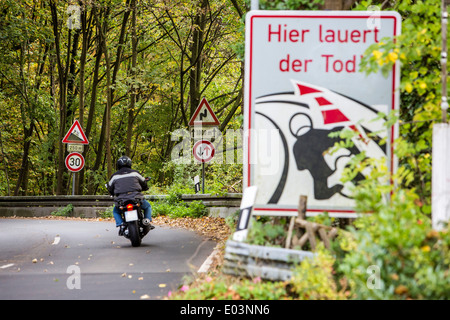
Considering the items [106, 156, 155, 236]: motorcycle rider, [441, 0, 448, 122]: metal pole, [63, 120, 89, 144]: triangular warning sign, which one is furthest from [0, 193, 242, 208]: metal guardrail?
[441, 0, 448, 122]: metal pole

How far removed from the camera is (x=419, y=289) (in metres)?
4.85

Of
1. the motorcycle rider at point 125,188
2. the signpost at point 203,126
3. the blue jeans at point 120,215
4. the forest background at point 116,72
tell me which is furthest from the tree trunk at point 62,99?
the blue jeans at point 120,215

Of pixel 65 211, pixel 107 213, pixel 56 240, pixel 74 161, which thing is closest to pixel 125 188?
pixel 56 240

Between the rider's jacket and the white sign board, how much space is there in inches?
217

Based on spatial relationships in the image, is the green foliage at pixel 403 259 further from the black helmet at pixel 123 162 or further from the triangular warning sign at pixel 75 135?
the triangular warning sign at pixel 75 135

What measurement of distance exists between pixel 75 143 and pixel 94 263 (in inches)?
556

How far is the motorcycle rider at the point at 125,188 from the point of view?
41.5 feet

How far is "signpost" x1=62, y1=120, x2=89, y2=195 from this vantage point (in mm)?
23438

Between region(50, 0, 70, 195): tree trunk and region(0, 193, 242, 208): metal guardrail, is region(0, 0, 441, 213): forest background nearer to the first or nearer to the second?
region(50, 0, 70, 195): tree trunk

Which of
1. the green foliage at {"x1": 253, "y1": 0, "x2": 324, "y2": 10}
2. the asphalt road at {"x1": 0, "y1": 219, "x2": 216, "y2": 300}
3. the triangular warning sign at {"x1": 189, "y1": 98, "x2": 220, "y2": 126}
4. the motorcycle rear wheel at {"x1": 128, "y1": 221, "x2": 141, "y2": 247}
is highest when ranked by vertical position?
the green foliage at {"x1": 253, "y1": 0, "x2": 324, "y2": 10}

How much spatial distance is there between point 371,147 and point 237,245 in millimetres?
2006

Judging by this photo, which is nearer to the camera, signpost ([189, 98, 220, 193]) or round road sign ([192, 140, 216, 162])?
signpost ([189, 98, 220, 193])

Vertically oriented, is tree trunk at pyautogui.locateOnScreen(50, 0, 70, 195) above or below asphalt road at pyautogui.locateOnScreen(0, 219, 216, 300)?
above
